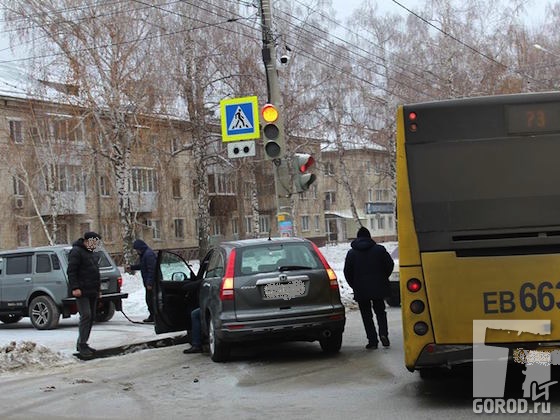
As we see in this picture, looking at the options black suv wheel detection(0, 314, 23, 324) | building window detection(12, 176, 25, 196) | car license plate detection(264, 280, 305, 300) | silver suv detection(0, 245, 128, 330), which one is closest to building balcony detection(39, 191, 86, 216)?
building window detection(12, 176, 25, 196)

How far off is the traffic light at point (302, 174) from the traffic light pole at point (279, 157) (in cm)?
34

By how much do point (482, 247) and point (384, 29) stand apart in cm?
3940

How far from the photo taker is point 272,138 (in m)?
14.5

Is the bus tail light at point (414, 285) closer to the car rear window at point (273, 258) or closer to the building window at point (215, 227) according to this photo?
the car rear window at point (273, 258)

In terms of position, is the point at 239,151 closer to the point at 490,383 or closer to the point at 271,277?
the point at 271,277

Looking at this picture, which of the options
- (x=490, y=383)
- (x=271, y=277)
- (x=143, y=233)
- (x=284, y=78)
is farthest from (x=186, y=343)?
(x=143, y=233)

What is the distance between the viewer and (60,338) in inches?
522

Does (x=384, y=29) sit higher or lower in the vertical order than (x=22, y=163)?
higher

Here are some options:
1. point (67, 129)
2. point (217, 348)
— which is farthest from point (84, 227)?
point (217, 348)

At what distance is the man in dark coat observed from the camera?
10.1 meters

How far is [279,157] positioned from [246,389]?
7.17m

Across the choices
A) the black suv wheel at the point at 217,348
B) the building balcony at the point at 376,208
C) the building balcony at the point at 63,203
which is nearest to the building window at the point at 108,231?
the building balcony at the point at 63,203

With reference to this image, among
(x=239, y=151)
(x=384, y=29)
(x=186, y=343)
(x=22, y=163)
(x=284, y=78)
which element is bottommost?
(x=186, y=343)

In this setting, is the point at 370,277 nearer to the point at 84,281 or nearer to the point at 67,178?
the point at 84,281
